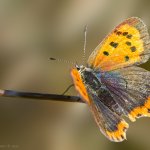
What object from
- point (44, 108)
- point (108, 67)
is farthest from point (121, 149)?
point (108, 67)

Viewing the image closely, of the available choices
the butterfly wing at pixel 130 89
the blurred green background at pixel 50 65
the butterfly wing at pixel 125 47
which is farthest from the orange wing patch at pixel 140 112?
the blurred green background at pixel 50 65

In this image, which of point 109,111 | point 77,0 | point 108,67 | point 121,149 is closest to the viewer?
point 109,111

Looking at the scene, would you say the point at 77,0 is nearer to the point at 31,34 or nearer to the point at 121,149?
the point at 31,34

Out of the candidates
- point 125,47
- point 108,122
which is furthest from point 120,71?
point 108,122

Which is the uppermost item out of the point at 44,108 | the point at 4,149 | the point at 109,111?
the point at 109,111

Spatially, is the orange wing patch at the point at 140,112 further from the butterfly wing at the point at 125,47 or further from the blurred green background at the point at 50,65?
the blurred green background at the point at 50,65

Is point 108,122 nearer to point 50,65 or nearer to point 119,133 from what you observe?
point 119,133

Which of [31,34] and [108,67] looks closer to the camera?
[108,67]
